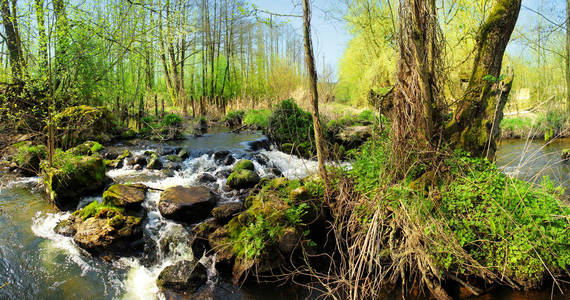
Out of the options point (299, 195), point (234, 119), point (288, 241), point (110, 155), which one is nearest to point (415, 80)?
point (299, 195)

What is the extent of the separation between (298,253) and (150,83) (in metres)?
12.3

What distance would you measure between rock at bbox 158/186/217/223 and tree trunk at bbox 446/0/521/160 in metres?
4.03

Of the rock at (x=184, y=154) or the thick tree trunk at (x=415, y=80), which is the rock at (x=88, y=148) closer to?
the rock at (x=184, y=154)

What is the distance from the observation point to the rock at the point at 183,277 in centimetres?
365

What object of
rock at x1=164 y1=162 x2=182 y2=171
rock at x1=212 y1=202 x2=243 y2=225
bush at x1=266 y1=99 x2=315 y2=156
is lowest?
rock at x1=212 y1=202 x2=243 y2=225

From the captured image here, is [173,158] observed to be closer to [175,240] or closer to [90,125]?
[90,125]

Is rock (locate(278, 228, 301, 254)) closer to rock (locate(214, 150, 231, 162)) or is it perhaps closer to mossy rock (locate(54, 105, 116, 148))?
rock (locate(214, 150, 231, 162))

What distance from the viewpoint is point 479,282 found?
3393mm

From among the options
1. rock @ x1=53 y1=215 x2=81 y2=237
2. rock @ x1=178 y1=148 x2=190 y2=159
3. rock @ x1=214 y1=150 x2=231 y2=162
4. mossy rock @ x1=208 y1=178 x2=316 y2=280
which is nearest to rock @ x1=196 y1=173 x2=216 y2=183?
rock @ x1=214 y1=150 x2=231 y2=162

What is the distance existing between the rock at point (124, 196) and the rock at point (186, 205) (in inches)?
16.0

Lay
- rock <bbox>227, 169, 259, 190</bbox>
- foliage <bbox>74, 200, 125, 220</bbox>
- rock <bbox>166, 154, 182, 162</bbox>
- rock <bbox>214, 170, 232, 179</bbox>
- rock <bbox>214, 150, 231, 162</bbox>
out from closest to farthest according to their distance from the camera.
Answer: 1. foliage <bbox>74, 200, 125, 220</bbox>
2. rock <bbox>227, 169, 259, 190</bbox>
3. rock <bbox>214, 170, 232, 179</bbox>
4. rock <bbox>166, 154, 182, 162</bbox>
5. rock <bbox>214, 150, 231, 162</bbox>

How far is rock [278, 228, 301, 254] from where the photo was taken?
12.7ft

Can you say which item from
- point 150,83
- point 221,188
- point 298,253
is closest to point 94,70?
point 150,83

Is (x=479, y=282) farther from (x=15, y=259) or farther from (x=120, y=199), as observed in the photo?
(x=15, y=259)
